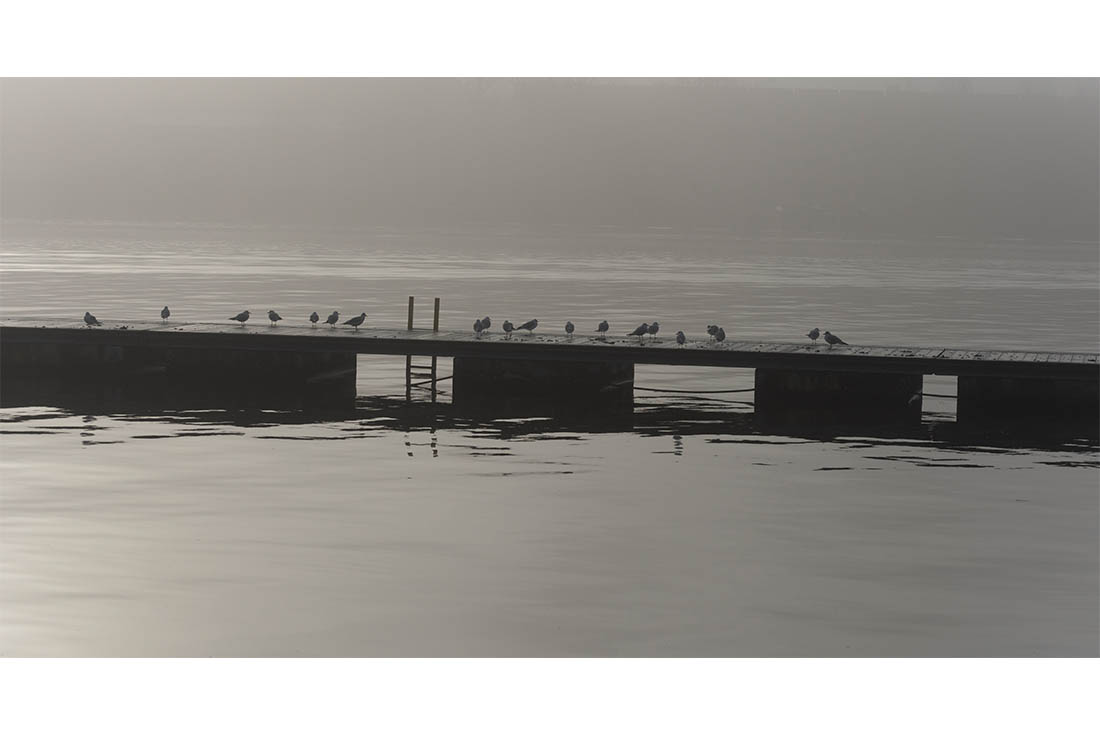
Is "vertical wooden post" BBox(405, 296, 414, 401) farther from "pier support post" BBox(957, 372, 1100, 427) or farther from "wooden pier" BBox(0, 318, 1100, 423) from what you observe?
"pier support post" BBox(957, 372, 1100, 427)

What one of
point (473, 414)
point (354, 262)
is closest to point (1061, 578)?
point (473, 414)

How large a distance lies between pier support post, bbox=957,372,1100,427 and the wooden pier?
23 mm

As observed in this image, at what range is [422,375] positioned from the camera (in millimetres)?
46406

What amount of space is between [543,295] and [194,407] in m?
62.0

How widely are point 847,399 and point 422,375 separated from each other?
14008 millimetres

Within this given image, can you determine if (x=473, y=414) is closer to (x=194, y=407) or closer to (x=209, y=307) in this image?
(x=194, y=407)

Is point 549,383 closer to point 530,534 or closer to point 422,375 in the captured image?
point 422,375

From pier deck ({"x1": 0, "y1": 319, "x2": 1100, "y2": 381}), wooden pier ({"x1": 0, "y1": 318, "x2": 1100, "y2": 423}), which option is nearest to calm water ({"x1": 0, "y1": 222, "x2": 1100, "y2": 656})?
wooden pier ({"x1": 0, "y1": 318, "x2": 1100, "y2": 423})

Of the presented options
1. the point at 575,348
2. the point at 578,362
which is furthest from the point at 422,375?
the point at 575,348

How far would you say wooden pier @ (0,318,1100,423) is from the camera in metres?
36.6

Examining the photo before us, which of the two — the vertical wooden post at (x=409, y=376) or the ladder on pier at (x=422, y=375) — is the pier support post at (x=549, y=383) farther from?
the vertical wooden post at (x=409, y=376)

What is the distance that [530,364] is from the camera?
128 ft

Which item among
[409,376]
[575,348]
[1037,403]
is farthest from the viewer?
[409,376]

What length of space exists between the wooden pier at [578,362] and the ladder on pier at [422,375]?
1.27 meters
